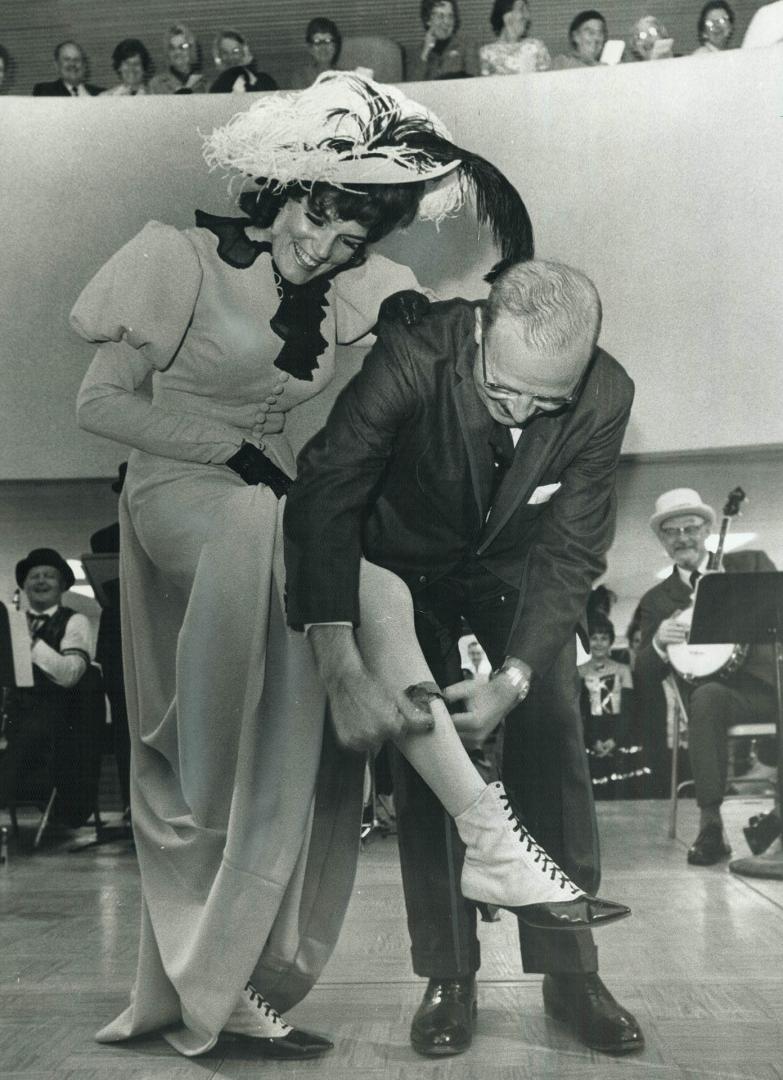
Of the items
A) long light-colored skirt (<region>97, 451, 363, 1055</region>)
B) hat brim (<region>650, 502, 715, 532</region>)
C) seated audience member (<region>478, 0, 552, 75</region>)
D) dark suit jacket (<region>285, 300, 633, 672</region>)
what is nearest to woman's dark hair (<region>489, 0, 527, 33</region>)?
seated audience member (<region>478, 0, 552, 75</region>)

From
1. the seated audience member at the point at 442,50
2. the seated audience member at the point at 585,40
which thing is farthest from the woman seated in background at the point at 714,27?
the seated audience member at the point at 442,50

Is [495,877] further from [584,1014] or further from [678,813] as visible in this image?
[678,813]

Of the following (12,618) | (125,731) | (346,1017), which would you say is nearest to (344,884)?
(346,1017)

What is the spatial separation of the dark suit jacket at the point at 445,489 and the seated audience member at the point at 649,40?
2.59 feet

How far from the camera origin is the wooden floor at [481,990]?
1.53 metres

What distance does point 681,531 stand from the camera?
238 cm

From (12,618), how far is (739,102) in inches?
71.1

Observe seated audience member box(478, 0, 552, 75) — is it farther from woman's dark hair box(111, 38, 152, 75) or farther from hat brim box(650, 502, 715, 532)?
hat brim box(650, 502, 715, 532)

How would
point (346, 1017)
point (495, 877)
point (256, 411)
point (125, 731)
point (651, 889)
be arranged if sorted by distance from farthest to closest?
point (651, 889) → point (125, 731) → point (256, 411) → point (346, 1017) → point (495, 877)

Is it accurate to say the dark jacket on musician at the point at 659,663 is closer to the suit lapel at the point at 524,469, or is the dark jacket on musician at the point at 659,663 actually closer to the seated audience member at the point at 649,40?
the suit lapel at the point at 524,469

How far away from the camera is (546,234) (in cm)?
198

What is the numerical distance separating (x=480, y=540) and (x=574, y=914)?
581 mm

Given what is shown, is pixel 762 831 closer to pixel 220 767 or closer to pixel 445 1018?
pixel 445 1018

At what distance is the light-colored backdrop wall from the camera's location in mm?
2100
